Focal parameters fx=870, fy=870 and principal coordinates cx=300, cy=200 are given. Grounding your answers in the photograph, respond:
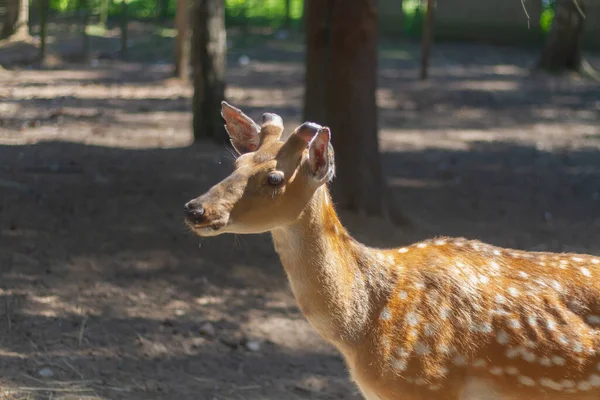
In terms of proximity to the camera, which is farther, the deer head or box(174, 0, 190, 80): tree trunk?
box(174, 0, 190, 80): tree trunk

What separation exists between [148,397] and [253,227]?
2244 millimetres

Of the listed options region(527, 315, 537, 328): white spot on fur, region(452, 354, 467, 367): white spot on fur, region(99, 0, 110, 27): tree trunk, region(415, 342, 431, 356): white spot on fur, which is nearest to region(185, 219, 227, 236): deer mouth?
region(415, 342, 431, 356): white spot on fur

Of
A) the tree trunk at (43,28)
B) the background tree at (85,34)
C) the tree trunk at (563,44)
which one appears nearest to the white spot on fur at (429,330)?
the tree trunk at (43,28)

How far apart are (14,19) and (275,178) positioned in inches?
719

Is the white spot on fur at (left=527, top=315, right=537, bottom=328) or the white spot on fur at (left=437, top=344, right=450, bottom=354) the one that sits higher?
the white spot on fur at (left=527, top=315, right=537, bottom=328)

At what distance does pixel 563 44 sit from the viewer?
718 inches

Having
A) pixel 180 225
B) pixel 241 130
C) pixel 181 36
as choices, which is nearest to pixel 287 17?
pixel 181 36

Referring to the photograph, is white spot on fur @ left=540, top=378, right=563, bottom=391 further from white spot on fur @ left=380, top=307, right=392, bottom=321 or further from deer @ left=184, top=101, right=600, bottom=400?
white spot on fur @ left=380, top=307, right=392, bottom=321

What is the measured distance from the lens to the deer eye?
3.36m

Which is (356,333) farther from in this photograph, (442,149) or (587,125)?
(587,125)

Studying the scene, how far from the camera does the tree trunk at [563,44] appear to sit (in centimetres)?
1811

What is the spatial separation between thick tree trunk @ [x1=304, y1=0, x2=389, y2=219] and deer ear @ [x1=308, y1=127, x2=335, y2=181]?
4472 millimetres

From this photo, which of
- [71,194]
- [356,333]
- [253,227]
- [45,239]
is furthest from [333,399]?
Result: [71,194]

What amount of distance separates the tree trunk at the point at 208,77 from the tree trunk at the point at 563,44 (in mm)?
9899
